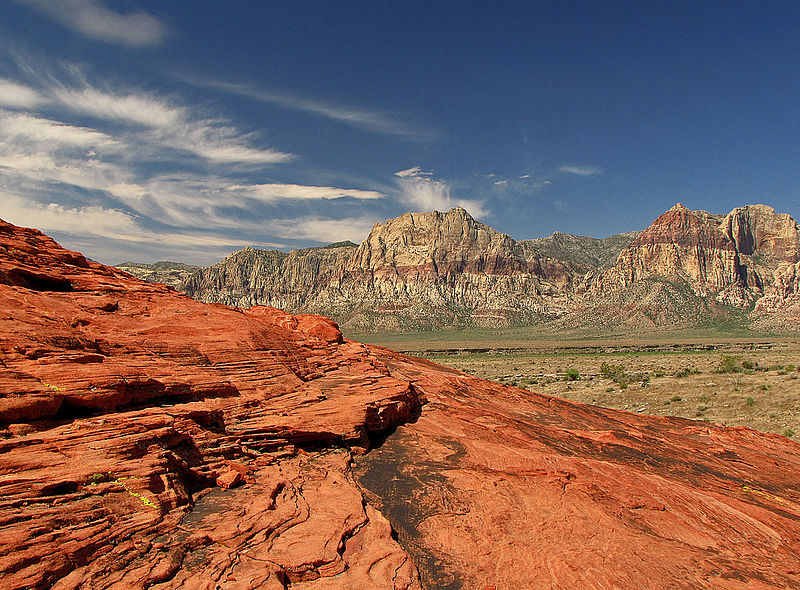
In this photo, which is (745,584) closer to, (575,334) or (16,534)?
(16,534)

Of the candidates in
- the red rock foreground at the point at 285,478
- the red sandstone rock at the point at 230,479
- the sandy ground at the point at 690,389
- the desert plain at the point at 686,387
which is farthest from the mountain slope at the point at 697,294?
the red sandstone rock at the point at 230,479

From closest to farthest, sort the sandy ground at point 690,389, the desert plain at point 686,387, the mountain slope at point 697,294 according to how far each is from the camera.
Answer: the sandy ground at point 690,389
the desert plain at point 686,387
the mountain slope at point 697,294

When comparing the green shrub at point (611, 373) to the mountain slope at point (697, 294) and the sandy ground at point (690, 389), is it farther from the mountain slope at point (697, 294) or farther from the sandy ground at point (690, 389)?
the mountain slope at point (697, 294)

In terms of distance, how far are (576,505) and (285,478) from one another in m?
8.31

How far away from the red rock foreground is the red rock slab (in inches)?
2.5

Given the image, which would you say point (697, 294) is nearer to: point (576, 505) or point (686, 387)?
point (686, 387)

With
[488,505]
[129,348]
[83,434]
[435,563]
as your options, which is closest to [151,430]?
[83,434]

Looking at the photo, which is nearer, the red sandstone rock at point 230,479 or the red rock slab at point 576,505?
the red rock slab at point 576,505

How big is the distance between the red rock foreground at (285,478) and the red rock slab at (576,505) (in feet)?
0.21

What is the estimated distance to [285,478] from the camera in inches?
443

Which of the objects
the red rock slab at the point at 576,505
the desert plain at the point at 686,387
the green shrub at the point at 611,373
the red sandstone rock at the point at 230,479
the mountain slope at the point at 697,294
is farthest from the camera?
the mountain slope at the point at 697,294

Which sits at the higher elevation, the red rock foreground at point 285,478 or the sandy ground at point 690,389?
the red rock foreground at point 285,478

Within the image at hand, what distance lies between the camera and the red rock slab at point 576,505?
923cm

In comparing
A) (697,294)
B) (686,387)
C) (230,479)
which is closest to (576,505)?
(230,479)
